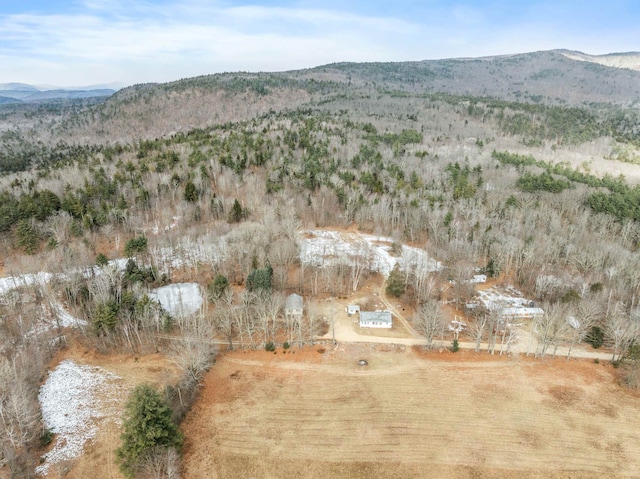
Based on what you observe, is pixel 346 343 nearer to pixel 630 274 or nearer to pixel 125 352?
pixel 125 352

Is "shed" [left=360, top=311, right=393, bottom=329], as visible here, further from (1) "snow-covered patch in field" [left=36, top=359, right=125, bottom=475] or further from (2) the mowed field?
(1) "snow-covered patch in field" [left=36, top=359, right=125, bottom=475]

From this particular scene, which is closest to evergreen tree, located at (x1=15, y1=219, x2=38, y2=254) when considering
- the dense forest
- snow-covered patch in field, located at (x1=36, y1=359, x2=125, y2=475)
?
the dense forest

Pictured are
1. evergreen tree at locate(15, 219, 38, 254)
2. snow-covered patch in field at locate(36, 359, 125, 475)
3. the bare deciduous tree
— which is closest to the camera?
snow-covered patch in field at locate(36, 359, 125, 475)

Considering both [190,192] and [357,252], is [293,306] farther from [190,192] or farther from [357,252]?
[190,192]

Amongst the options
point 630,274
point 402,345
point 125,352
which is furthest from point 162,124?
point 630,274

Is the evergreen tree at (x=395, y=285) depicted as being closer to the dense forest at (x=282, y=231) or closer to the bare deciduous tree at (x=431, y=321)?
the dense forest at (x=282, y=231)

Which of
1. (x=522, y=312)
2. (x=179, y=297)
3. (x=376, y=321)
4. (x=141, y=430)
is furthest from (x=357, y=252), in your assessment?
(x=141, y=430)

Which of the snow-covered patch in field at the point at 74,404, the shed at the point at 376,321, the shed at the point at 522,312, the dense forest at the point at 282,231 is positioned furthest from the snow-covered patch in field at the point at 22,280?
the shed at the point at 522,312
